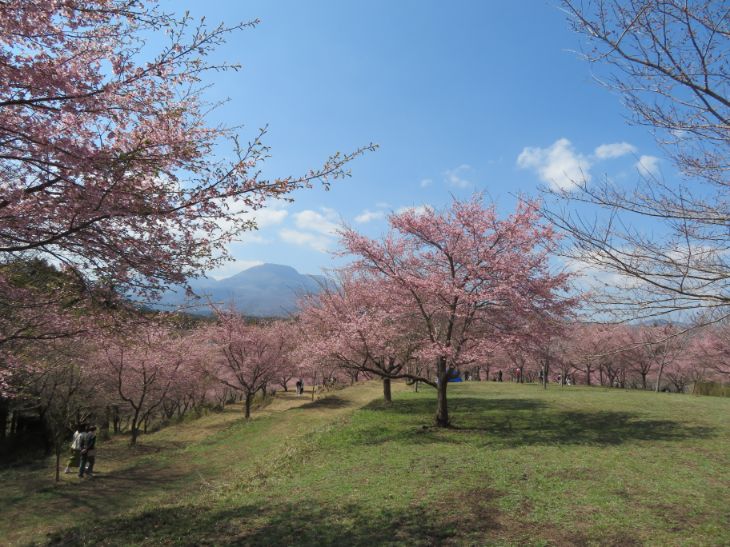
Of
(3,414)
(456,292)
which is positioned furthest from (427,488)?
(3,414)

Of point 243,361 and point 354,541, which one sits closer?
point 354,541

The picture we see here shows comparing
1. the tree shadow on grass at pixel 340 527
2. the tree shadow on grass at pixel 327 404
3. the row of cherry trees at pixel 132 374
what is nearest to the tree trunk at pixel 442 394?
the tree shadow on grass at pixel 340 527

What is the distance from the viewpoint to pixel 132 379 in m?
27.3

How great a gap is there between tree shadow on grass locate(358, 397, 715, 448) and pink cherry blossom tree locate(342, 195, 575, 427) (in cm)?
152

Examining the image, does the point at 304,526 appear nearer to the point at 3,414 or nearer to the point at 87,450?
the point at 87,450

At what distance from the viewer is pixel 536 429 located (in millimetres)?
14000

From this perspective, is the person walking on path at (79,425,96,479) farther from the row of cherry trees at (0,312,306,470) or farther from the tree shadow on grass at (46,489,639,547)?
the tree shadow on grass at (46,489,639,547)

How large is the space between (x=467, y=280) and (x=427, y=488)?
7.41m

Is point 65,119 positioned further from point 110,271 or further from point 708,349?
point 708,349

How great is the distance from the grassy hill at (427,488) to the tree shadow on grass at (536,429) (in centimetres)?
6

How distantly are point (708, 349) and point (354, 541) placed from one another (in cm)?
4437

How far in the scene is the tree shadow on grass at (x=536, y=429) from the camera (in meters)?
12.3

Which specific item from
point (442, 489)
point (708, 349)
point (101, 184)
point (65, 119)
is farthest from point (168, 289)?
point (708, 349)

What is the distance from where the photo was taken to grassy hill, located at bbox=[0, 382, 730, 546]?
630cm
